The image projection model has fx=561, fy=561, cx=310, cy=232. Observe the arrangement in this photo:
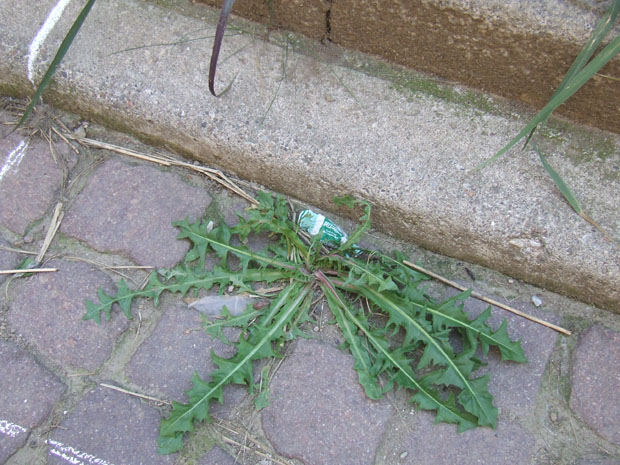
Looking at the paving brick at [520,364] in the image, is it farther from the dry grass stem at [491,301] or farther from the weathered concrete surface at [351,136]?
the weathered concrete surface at [351,136]

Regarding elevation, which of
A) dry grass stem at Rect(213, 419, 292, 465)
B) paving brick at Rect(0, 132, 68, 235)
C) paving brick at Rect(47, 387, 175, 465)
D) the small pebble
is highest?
the small pebble

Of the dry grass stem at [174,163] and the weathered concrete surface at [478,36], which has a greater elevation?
the weathered concrete surface at [478,36]

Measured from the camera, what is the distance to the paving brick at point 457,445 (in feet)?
5.14

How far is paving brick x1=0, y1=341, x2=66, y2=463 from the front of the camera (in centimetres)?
155

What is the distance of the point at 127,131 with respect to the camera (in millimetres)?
2002

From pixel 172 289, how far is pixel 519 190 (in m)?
1.11

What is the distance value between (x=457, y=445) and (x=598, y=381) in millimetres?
465

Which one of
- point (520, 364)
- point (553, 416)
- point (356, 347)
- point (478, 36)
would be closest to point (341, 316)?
point (356, 347)

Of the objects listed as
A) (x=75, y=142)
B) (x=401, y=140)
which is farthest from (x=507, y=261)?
(x=75, y=142)

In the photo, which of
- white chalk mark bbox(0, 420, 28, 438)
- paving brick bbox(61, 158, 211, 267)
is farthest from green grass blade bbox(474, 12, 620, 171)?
white chalk mark bbox(0, 420, 28, 438)

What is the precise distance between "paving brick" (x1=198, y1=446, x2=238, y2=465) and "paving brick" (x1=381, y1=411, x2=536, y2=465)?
0.43 meters

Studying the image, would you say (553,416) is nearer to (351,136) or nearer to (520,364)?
(520,364)

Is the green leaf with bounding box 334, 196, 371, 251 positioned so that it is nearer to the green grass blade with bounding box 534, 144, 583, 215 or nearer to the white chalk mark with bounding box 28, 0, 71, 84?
the green grass blade with bounding box 534, 144, 583, 215

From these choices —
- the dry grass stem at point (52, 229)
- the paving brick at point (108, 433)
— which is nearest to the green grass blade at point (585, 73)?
the paving brick at point (108, 433)
